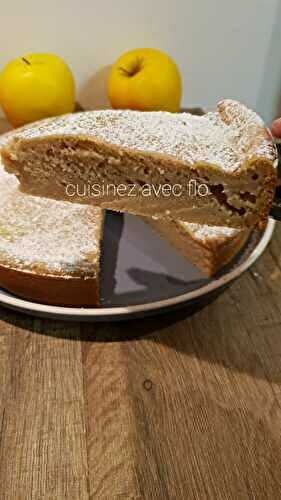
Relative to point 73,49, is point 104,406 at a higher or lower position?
lower

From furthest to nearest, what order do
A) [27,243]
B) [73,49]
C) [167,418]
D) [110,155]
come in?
1. [73,49]
2. [27,243]
3. [110,155]
4. [167,418]

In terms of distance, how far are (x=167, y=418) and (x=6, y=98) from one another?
138 cm

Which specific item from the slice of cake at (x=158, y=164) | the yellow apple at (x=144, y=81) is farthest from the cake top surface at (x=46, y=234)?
the yellow apple at (x=144, y=81)

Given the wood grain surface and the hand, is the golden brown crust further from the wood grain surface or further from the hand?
the hand

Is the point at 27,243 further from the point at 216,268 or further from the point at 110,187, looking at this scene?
the point at 216,268

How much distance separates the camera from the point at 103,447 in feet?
3.24

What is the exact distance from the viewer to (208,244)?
129 cm

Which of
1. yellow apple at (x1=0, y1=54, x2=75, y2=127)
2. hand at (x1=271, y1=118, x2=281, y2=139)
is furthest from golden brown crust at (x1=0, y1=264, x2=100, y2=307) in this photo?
yellow apple at (x1=0, y1=54, x2=75, y2=127)

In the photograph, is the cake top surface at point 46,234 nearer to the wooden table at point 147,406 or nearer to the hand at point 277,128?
the wooden table at point 147,406

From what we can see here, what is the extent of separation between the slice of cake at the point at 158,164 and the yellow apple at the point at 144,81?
0.48 meters

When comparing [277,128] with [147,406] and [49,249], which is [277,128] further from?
[147,406]

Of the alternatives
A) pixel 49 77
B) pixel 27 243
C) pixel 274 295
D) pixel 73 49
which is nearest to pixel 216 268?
pixel 274 295

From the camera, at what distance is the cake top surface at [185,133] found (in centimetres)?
109

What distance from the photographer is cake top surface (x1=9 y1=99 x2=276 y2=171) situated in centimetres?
109
